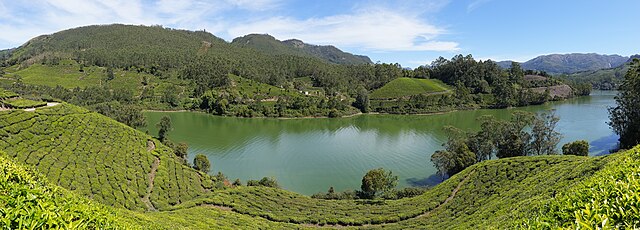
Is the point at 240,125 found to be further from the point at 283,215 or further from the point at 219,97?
the point at 283,215

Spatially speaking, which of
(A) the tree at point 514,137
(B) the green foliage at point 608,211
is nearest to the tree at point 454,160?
(A) the tree at point 514,137

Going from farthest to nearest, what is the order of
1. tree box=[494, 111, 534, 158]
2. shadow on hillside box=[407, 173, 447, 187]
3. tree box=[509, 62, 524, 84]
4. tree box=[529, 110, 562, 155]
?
tree box=[509, 62, 524, 84]
tree box=[494, 111, 534, 158]
tree box=[529, 110, 562, 155]
shadow on hillside box=[407, 173, 447, 187]

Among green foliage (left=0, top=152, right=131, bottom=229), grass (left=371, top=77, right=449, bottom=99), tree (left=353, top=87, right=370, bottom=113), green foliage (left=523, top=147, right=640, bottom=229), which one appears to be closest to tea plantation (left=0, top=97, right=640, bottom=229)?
green foliage (left=0, top=152, right=131, bottom=229)

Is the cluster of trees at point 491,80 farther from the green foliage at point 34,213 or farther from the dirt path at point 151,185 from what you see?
the green foliage at point 34,213

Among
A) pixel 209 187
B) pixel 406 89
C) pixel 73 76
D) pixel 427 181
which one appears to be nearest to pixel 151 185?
pixel 209 187

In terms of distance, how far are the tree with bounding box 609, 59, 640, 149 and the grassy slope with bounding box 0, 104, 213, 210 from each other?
52.8 meters

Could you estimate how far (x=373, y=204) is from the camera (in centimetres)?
2622

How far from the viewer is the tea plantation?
15805mm

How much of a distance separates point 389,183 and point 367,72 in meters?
109

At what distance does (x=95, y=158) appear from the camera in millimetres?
31500

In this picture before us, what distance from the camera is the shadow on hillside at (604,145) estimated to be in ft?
154

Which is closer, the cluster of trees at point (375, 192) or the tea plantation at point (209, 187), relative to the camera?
the tea plantation at point (209, 187)

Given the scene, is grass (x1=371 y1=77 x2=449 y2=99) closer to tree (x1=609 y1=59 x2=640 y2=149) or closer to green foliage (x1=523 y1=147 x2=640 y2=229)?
tree (x1=609 y1=59 x2=640 y2=149)

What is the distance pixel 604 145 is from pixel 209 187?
57.6 m
